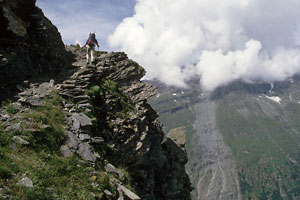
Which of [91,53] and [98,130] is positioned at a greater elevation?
[91,53]

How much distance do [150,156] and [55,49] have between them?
1761cm

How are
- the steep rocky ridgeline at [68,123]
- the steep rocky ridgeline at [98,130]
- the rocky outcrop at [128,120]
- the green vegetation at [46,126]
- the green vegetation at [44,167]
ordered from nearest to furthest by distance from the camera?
the green vegetation at [44,167], the steep rocky ridgeline at [68,123], the steep rocky ridgeline at [98,130], the green vegetation at [46,126], the rocky outcrop at [128,120]

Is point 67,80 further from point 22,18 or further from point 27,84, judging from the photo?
point 22,18

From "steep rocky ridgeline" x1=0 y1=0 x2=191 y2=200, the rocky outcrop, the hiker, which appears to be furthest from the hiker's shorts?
the rocky outcrop

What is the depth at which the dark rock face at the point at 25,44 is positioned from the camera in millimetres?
18469

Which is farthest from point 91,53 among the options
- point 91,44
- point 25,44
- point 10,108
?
point 10,108

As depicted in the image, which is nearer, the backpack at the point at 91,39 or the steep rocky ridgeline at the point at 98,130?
the steep rocky ridgeline at the point at 98,130

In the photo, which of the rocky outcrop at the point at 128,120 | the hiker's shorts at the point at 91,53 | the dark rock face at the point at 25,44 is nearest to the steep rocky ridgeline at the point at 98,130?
the rocky outcrop at the point at 128,120

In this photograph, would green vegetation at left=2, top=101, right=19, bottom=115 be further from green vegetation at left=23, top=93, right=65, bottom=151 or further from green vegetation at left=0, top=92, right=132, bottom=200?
green vegetation at left=23, top=93, right=65, bottom=151

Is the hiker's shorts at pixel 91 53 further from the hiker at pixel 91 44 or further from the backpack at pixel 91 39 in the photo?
the backpack at pixel 91 39

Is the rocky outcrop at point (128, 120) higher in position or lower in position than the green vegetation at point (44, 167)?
higher

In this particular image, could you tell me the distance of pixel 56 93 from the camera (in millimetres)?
18922

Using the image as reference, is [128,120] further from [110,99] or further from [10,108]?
[10,108]

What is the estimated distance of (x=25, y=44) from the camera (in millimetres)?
20688
